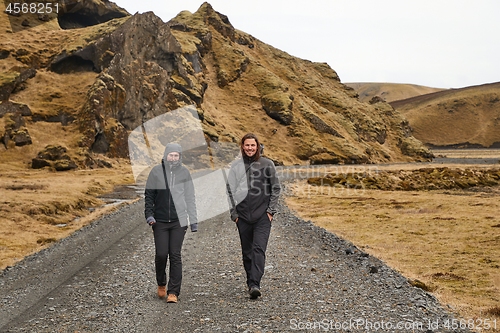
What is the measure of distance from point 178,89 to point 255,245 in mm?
91872

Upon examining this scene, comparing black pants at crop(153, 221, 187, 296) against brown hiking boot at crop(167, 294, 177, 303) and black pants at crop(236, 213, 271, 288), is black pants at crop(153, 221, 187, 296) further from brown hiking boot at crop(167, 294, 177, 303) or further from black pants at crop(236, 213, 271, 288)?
black pants at crop(236, 213, 271, 288)

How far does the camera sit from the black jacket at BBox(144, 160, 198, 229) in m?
9.34

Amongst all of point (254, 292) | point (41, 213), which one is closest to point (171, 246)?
point (254, 292)

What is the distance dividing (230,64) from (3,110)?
7514cm

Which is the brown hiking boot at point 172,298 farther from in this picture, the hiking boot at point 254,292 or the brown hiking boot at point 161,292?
the hiking boot at point 254,292

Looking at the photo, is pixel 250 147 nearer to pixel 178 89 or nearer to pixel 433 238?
pixel 433 238

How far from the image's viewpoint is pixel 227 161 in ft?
273

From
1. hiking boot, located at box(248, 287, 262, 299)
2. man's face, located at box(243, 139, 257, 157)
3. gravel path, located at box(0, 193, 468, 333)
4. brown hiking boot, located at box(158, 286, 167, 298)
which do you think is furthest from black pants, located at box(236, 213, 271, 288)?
brown hiking boot, located at box(158, 286, 167, 298)

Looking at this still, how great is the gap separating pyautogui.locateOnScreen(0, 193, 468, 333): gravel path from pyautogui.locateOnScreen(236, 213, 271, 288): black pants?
0.58m

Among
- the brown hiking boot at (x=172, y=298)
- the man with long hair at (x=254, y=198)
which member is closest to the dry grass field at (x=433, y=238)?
the man with long hair at (x=254, y=198)

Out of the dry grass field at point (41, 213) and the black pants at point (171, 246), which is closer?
the black pants at point (171, 246)

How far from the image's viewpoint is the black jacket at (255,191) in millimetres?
9617

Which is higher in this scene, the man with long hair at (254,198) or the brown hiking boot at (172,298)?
the man with long hair at (254,198)

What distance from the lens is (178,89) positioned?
321 feet
